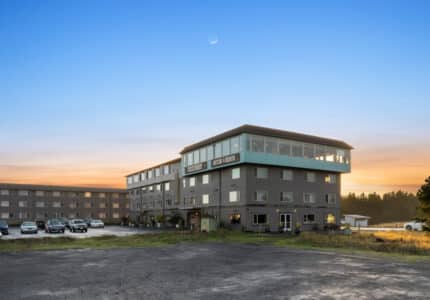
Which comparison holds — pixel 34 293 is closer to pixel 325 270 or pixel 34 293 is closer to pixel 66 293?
pixel 66 293

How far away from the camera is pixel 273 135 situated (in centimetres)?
4912

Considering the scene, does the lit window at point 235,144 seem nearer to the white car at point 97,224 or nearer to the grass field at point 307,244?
the grass field at point 307,244

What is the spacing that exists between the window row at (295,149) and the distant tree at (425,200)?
59.9 feet

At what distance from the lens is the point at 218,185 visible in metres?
53.4

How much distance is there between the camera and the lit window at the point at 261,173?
162 ft

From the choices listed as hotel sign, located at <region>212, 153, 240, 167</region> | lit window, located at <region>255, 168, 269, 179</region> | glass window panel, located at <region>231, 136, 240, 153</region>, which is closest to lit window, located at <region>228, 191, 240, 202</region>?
lit window, located at <region>255, 168, 269, 179</region>

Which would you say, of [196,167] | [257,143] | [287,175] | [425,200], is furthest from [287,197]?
[425,200]

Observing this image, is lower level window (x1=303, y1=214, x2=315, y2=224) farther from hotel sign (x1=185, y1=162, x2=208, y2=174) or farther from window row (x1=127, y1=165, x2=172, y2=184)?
window row (x1=127, y1=165, x2=172, y2=184)

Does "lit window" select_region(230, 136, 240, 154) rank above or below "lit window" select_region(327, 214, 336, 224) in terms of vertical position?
above

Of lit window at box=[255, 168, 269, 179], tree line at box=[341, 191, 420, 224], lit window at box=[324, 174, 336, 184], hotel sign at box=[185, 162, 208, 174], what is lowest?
tree line at box=[341, 191, 420, 224]

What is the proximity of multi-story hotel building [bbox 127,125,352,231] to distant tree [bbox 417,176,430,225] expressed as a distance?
17483 mm

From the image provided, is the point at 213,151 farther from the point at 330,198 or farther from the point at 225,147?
the point at 330,198

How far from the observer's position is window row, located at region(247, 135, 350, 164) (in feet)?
158

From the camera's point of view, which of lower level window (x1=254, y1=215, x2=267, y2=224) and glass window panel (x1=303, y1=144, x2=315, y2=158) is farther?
glass window panel (x1=303, y1=144, x2=315, y2=158)
